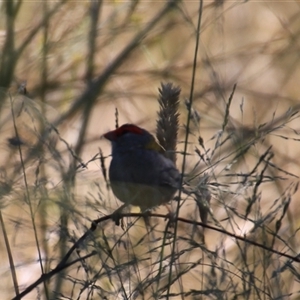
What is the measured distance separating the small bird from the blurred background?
0.10 m

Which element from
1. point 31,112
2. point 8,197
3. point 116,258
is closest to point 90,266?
point 116,258

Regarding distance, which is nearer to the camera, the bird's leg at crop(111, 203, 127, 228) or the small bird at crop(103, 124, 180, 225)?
the bird's leg at crop(111, 203, 127, 228)

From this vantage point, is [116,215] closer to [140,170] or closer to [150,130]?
[140,170]

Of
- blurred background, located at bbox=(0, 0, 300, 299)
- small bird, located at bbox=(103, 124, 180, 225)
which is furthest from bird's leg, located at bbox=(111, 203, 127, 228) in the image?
small bird, located at bbox=(103, 124, 180, 225)

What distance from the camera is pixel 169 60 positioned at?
4.06 metres

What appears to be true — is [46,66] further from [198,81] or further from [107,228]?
[107,228]

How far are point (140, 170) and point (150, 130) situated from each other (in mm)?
1003

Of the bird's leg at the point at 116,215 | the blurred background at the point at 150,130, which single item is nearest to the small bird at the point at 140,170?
the blurred background at the point at 150,130

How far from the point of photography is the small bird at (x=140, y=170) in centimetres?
234

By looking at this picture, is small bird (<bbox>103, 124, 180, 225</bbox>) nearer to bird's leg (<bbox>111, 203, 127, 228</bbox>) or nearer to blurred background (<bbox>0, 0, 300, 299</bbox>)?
blurred background (<bbox>0, 0, 300, 299</bbox>)

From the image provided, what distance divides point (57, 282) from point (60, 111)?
3.88 feet

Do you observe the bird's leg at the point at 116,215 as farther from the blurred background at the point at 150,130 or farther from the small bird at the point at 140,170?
the small bird at the point at 140,170

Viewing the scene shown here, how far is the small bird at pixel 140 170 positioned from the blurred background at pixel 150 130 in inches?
4.1

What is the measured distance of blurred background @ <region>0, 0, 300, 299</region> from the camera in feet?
6.01
